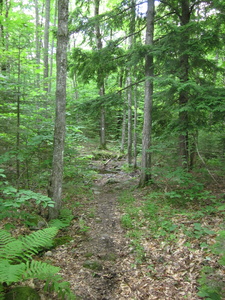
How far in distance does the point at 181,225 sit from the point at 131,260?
167 centimetres

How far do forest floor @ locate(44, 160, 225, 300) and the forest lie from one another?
24 mm

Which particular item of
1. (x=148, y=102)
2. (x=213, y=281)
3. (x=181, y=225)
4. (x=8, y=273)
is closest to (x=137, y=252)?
(x=181, y=225)

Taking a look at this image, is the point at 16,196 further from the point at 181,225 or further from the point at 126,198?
the point at 126,198

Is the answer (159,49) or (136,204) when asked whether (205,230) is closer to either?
(136,204)

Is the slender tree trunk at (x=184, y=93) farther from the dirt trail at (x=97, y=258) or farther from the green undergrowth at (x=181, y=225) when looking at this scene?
the dirt trail at (x=97, y=258)

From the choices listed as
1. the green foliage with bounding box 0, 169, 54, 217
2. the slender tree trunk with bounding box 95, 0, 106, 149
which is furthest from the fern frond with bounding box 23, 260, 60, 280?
the slender tree trunk with bounding box 95, 0, 106, 149

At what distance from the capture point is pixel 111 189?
10.1m

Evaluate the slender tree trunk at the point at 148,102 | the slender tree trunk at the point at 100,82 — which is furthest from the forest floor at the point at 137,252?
the slender tree trunk at the point at 100,82

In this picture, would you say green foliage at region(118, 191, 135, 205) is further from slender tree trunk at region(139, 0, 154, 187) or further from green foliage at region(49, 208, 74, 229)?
green foliage at region(49, 208, 74, 229)

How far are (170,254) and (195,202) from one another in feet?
8.90

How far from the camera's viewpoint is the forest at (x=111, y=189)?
12.0 ft

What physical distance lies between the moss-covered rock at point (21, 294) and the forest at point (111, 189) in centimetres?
2

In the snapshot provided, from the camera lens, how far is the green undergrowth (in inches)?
135

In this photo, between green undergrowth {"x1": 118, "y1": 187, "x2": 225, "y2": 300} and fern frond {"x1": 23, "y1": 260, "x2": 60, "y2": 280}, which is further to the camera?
green undergrowth {"x1": 118, "y1": 187, "x2": 225, "y2": 300}
